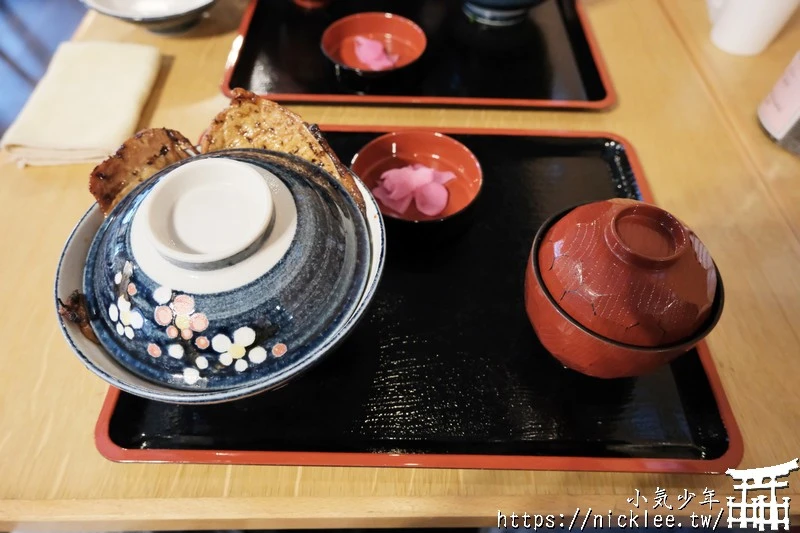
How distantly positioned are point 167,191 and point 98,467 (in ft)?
1.47

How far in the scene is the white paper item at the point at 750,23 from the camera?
4.40 feet

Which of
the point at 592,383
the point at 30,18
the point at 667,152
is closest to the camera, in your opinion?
the point at 592,383

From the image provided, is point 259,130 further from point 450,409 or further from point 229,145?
point 450,409

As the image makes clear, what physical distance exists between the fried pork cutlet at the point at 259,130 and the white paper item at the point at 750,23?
1.24 m

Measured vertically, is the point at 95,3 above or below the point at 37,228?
above

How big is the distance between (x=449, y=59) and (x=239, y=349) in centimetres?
108

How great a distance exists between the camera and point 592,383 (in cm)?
87

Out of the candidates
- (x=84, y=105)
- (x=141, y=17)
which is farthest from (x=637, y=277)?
(x=141, y=17)

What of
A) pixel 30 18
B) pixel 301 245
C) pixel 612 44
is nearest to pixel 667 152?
pixel 612 44

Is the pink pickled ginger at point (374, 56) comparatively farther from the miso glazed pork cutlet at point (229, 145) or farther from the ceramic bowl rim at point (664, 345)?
the ceramic bowl rim at point (664, 345)

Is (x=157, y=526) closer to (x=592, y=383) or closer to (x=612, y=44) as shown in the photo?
(x=592, y=383)

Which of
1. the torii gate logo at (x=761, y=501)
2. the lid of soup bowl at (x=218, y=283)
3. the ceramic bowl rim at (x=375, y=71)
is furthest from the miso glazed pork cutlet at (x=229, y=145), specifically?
the torii gate logo at (x=761, y=501)

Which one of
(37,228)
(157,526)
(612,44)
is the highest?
(612,44)

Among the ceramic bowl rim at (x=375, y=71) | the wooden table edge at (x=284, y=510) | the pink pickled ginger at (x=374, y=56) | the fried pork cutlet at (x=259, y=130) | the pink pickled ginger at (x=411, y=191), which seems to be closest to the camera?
the wooden table edge at (x=284, y=510)
